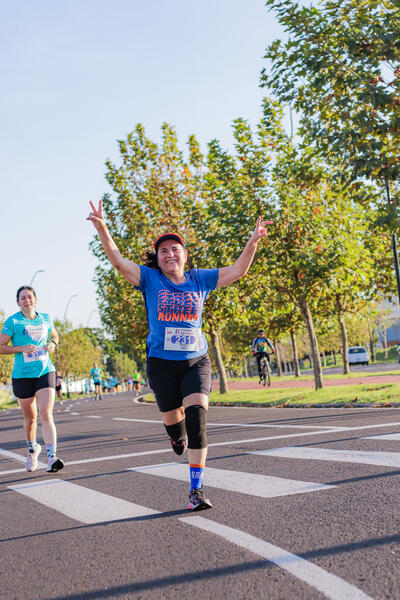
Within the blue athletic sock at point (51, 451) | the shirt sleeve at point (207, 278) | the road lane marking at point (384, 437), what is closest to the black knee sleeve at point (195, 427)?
the shirt sleeve at point (207, 278)

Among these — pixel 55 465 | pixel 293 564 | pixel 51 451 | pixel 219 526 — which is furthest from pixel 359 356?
pixel 293 564

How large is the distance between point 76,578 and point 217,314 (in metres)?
19.4

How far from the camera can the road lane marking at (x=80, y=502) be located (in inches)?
185

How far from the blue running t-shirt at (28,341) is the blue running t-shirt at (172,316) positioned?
273cm

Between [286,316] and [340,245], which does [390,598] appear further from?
[286,316]

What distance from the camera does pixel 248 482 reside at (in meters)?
5.42

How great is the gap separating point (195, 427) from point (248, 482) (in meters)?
0.92

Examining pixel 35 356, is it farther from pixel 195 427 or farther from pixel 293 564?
pixel 293 564

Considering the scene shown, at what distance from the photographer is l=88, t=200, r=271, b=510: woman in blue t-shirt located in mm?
4914

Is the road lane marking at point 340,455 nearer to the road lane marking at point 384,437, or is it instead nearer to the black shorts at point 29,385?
the road lane marking at point 384,437

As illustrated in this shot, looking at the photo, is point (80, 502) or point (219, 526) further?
point (80, 502)

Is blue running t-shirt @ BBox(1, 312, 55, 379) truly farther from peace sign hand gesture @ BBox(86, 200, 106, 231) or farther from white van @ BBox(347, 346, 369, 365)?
white van @ BBox(347, 346, 369, 365)

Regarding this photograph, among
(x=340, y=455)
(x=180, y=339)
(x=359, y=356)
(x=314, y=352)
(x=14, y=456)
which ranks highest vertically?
(x=180, y=339)

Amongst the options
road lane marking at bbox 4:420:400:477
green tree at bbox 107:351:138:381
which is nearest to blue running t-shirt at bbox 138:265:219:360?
road lane marking at bbox 4:420:400:477
